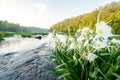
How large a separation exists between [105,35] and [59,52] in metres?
1.72

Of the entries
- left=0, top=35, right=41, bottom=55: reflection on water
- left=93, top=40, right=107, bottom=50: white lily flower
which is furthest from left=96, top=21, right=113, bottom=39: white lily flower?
left=0, top=35, right=41, bottom=55: reflection on water

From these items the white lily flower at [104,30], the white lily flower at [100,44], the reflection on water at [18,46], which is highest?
the white lily flower at [104,30]

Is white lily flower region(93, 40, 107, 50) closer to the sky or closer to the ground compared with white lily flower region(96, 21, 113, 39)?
closer to the ground

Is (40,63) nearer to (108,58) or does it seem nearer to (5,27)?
(108,58)

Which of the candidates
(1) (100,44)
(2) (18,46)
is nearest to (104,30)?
(1) (100,44)

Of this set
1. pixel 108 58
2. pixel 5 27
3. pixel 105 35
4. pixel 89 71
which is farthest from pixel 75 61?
pixel 5 27

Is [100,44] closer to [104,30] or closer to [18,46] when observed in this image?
[104,30]

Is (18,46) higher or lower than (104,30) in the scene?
lower

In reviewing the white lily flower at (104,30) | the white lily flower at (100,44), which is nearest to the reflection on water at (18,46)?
the white lily flower at (100,44)

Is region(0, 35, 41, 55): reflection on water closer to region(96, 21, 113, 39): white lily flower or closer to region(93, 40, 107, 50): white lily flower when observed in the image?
region(93, 40, 107, 50): white lily flower

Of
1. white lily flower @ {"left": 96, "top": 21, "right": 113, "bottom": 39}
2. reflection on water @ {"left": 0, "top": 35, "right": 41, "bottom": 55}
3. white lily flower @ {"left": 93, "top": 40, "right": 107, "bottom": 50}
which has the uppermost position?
white lily flower @ {"left": 96, "top": 21, "right": 113, "bottom": 39}

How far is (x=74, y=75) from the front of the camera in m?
3.18

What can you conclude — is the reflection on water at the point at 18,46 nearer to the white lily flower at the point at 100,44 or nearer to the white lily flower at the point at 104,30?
the white lily flower at the point at 100,44

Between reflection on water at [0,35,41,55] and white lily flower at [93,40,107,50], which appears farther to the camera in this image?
reflection on water at [0,35,41,55]
